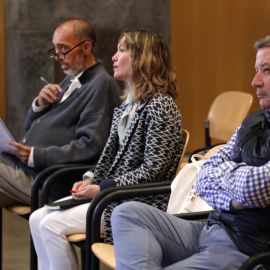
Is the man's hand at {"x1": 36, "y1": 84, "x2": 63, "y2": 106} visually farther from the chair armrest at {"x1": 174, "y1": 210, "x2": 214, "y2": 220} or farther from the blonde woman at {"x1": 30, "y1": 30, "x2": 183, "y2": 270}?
the chair armrest at {"x1": 174, "y1": 210, "x2": 214, "y2": 220}

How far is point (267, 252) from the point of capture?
1776 millimetres

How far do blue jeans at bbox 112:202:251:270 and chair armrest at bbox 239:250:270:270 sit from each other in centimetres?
11

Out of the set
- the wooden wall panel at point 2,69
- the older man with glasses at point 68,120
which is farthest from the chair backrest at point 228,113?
the wooden wall panel at point 2,69

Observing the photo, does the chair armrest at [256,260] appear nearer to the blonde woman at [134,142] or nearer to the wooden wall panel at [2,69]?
the blonde woman at [134,142]

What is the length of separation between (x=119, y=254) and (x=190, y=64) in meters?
5.56

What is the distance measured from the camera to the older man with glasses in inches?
130

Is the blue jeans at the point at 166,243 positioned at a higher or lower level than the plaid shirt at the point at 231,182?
lower

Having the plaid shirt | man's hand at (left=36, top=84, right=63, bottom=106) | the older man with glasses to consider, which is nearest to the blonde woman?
the older man with glasses

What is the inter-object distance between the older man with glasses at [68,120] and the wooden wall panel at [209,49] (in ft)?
12.4

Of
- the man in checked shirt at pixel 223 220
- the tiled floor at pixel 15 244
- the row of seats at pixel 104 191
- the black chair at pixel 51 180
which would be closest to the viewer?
the man in checked shirt at pixel 223 220

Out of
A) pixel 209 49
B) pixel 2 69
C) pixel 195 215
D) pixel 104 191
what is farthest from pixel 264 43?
pixel 209 49

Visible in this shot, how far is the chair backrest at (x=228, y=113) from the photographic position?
440 centimetres

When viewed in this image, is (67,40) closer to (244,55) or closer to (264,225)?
(264,225)

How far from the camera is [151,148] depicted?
104 inches
